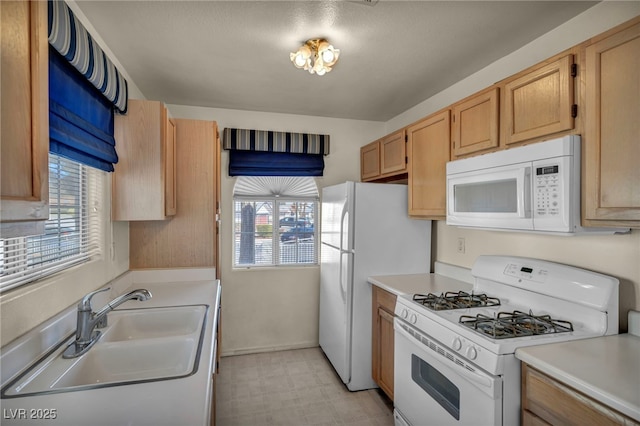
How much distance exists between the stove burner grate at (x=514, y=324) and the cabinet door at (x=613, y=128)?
0.52 metres

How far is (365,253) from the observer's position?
2.52 m

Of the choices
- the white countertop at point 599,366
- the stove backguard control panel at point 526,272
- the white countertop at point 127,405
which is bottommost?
the white countertop at point 127,405

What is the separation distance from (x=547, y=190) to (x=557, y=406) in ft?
2.76

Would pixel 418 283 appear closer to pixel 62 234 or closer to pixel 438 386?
pixel 438 386

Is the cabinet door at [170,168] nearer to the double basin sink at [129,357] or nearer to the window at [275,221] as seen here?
the double basin sink at [129,357]

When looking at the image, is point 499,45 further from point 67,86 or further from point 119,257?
point 119,257

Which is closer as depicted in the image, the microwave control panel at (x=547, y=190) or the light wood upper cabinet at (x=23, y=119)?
the light wood upper cabinet at (x=23, y=119)

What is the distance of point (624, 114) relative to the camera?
118 centimetres

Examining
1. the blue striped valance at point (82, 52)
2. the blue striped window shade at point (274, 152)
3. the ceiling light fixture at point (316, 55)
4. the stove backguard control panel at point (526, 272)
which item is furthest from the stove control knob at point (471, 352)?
the blue striped window shade at point (274, 152)

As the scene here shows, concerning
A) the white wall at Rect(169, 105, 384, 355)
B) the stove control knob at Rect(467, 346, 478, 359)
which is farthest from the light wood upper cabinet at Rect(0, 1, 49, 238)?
the white wall at Rect(169, 105, 384, 355)

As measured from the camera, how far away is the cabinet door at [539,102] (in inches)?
54.1

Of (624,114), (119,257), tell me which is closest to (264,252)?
(119,257)

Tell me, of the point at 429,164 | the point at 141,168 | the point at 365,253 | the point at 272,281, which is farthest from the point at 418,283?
the point at 141,168

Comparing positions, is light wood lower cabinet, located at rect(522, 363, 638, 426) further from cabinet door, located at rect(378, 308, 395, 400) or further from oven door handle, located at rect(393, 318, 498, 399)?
cabinet door, located at rect(378, 308, 395, 400)
